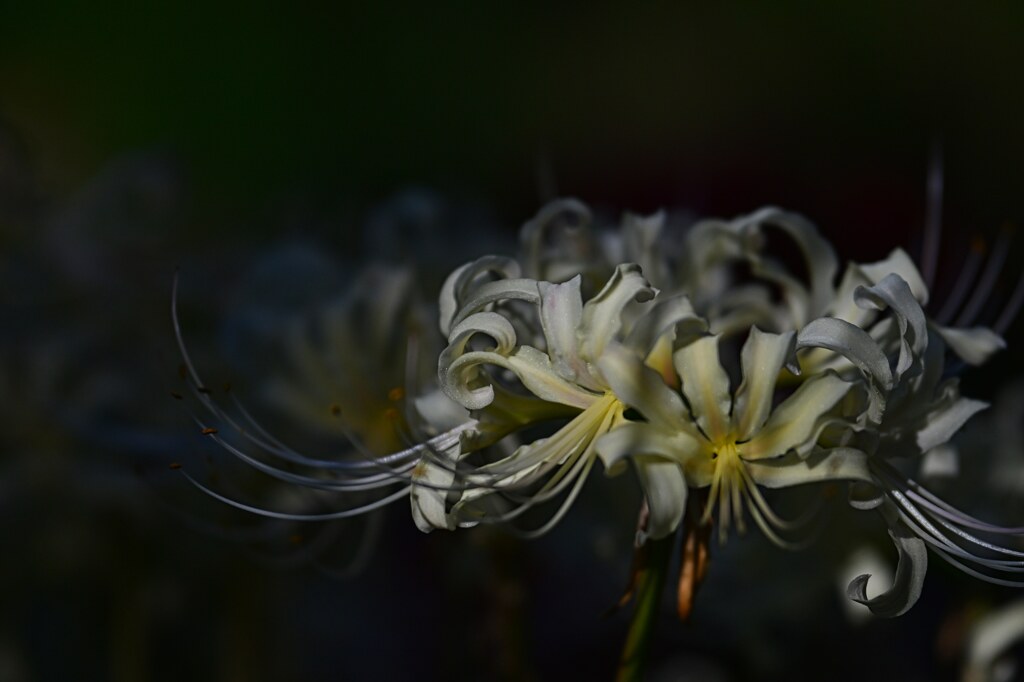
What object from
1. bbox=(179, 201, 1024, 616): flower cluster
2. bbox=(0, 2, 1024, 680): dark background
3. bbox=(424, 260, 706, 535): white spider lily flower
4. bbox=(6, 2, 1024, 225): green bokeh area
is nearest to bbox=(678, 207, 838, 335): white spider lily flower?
bbox=(179, 201, 1024, 616): flower cluster

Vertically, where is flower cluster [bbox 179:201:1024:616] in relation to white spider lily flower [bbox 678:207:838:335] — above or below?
below

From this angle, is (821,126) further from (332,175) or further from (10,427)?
(10,427)

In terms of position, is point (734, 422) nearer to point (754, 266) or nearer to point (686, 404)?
point (686, 404)

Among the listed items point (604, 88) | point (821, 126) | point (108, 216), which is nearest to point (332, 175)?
point (604, 88)

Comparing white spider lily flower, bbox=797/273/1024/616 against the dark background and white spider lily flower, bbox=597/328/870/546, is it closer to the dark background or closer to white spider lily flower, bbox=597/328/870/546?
white spider lily flower, bbox=597/328/870/546

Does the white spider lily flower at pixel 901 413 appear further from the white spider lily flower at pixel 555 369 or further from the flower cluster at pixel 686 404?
the white spider lily flower at pixel 555 369

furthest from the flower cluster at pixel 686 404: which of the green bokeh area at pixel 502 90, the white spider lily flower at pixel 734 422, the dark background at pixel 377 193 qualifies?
the green bokeh area at pixel 502 90

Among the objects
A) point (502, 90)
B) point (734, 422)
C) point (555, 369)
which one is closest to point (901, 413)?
point (734, 422)
